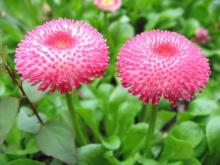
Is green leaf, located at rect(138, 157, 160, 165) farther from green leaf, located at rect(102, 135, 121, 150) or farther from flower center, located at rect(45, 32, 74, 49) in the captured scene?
flower center, located at rect(45, 32, 74, 49)

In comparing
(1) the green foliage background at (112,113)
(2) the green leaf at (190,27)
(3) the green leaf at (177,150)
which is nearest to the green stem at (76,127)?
(1) the green foliage background at (112,113)

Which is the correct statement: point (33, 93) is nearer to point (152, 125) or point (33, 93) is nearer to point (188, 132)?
point (152, 125)

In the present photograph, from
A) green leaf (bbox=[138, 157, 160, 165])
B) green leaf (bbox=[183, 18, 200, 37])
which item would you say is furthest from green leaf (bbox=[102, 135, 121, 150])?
green leaf (bbox=[183, 18, 200, 37])

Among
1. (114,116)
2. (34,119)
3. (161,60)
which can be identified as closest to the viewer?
(161,60)

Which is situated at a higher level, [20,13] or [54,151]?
[20,13]

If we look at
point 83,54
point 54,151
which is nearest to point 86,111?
point 54,151

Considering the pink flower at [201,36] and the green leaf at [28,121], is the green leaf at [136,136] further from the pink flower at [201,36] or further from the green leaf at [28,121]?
the pink flower at [201,36]

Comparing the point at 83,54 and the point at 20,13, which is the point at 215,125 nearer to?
the point at 83,54
